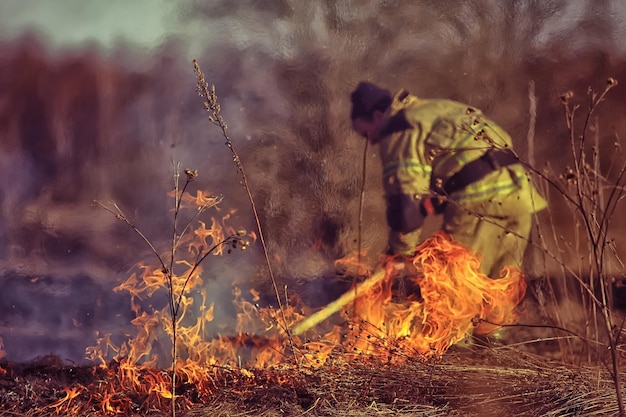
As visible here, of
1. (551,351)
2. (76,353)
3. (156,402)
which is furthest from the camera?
(76,353)

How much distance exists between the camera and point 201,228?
19.7 feet

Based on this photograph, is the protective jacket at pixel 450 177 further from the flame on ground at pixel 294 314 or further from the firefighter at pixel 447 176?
the flame on ground at pixel 294 314

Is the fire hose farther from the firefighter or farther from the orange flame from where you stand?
the firefighter

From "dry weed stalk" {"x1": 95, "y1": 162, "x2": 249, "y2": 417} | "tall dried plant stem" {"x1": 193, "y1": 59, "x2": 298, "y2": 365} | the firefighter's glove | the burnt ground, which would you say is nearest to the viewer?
"dry weed stalk" {"x1": 95, "y1": 162, "x2": 249, "y2": 417}

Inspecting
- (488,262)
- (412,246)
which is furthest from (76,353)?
(488,262)

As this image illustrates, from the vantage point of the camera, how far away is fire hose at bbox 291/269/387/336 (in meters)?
5.81

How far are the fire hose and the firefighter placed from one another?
28 cm

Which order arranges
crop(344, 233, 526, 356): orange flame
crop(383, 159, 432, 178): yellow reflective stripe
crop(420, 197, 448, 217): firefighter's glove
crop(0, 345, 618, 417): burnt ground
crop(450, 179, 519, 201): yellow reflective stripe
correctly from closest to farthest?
crop(0, 345, 618, 417): burnt ground < crop(344, 233, 526, 356): orange flame < crop(450, 179, 519, 201): yellow reflective stripe < crop(383, 159, 432, 178): yellow reflective stripe < crop(420, 197, 448, 217): firefighter's glove

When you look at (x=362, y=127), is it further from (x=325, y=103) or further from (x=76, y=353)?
(x=76, y=353)

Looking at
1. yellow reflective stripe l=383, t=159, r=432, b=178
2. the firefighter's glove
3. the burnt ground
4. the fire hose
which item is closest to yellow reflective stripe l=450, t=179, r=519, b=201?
the firefighter's glove

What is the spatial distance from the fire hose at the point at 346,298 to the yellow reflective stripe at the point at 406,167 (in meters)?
0.89

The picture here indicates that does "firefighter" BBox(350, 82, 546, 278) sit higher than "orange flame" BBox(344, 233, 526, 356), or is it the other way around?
"firefighter" BBox(350, 82, 546, 278)

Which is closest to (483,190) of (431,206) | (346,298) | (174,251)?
(431,206)

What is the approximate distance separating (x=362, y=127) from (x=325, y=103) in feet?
1.31
